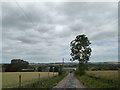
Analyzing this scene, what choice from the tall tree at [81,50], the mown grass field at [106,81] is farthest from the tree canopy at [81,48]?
the mown grass field at [106,81]

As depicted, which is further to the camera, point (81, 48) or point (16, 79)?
point (81, 48)

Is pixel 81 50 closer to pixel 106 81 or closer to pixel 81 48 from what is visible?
pixel 81 48

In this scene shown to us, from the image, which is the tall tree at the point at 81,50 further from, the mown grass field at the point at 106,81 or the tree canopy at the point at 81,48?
the mown grass field at the point at 106,81

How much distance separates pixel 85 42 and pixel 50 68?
44.7 metres

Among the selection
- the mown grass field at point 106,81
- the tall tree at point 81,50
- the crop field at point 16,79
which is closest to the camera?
the mown grass field at point 106,81

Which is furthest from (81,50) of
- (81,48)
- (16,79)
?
(16,79)

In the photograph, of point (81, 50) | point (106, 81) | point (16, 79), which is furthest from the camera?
point (81, 50)

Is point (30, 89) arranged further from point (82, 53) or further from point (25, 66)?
point (25, 66)

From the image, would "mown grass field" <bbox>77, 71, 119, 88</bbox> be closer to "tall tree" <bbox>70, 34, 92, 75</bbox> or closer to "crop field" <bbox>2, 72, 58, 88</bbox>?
"crop field" <bbox>2, 72, 58, 88</bbox>

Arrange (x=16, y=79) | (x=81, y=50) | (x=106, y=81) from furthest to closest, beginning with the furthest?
(x=81, y=50), (x=16, y=79), (x=106, y=81)

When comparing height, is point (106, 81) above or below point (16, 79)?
above

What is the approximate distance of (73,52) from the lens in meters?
52.2

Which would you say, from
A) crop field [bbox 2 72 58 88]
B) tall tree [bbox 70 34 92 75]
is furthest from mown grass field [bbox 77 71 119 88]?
tall tree [bbox 70 34 92 75]

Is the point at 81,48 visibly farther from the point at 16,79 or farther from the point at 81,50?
the point at 16,79
